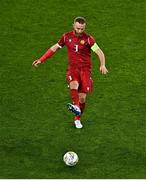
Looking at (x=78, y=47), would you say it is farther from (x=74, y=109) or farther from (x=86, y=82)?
(x=74, y=109)

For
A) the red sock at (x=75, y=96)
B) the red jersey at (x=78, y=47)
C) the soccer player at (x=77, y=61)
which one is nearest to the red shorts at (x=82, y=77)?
the soccer player at (x=77, y=61)

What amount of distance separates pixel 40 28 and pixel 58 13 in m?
1.14

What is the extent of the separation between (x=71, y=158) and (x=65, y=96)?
3.20 meters

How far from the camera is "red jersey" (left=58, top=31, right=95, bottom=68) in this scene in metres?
13.0

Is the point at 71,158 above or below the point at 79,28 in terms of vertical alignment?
below

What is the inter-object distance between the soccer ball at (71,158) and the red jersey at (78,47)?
2.21 m

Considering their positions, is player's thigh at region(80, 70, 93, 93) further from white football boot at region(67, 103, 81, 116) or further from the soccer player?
white football boot at region(67, 103, 81, 116)

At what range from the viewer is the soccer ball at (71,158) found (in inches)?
461

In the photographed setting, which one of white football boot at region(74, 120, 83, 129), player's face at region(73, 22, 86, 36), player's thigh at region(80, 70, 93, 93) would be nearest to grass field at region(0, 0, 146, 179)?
white football boot at region(74, 120, 83, 129)

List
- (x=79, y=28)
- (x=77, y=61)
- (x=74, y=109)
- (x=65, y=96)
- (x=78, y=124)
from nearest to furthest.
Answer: (x=79, y=28), (x=74, y=109), (x=77, y=61), (x=78, y=124), (x=65, y=96)

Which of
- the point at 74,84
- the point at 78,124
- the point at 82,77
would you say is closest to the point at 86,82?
the point at 82,77

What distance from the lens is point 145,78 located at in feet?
50.7

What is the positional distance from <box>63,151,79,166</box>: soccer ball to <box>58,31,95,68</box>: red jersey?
221 cm

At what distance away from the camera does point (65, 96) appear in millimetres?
14719
